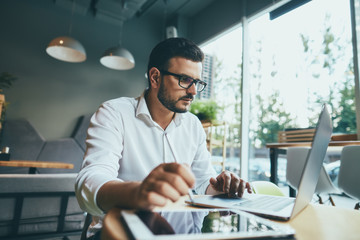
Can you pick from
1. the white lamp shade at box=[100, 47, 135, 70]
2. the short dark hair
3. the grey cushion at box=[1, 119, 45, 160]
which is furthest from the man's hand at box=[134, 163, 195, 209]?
the grey cushion at box=[1, 119, 45, 160]

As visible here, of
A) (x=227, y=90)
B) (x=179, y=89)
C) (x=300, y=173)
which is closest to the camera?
(x=179, y=89)

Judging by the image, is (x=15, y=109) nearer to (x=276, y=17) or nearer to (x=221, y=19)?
(x=221, y=19)

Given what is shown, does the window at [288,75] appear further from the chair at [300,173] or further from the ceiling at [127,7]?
the ceiling at [127,7]

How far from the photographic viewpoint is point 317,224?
55cm

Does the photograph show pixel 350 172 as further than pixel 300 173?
No

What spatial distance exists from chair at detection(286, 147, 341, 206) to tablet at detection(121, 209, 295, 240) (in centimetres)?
238

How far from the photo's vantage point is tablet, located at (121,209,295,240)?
1.19 feet

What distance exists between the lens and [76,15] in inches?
207

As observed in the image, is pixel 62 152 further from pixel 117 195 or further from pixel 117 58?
pixel 117 195

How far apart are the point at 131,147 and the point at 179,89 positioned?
1.28ft

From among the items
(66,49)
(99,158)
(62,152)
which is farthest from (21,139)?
(99,158)

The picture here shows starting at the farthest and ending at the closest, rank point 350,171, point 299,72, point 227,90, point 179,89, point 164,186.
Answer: point 227,90 < point 299,72 < point 350,171 < point 179,89 < point 164,186

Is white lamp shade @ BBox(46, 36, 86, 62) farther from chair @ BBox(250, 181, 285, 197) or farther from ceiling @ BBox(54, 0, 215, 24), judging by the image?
chair @ BBox(250, 181, 285, 197)

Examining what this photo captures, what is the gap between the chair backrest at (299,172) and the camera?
256cm
